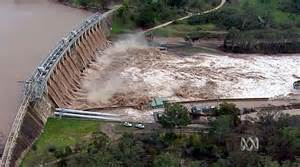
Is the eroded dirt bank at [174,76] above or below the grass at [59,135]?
above

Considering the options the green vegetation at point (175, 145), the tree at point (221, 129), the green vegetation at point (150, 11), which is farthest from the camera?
the green vegetation at point (150, 11)

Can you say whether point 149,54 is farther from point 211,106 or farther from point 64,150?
point 64,150

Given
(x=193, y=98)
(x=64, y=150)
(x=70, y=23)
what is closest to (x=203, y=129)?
(x=193, y=98)

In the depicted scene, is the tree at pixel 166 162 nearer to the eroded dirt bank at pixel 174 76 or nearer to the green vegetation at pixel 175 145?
the green vegetation at pixel 175 145

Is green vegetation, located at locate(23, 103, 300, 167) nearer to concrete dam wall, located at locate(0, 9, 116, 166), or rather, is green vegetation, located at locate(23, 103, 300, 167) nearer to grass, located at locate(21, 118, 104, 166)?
grass, located at locate(21, 118, 104, 166)

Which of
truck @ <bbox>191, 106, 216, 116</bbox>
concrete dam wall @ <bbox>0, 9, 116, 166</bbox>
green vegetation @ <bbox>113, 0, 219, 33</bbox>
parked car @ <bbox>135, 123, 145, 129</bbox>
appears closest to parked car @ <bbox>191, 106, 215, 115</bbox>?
truck @ <bbox>191, 106, 216, 116</bbox>

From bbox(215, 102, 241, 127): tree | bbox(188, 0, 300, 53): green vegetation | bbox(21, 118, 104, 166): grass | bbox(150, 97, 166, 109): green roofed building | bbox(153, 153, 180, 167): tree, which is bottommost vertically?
bbox(21, 118, 104, 166): grass

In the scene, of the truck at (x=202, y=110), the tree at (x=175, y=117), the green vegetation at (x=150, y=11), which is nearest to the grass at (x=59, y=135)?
the tree at (x=175, y=117)
